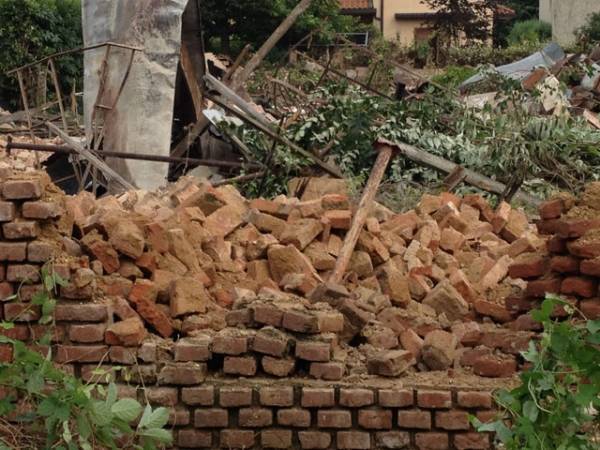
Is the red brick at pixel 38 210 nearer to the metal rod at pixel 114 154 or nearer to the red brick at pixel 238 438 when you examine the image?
the red brick at pixel 238 438

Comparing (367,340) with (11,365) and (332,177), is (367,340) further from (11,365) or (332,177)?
(332,177)

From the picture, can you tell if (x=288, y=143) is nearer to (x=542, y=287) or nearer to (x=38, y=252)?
(x=542, y=287)

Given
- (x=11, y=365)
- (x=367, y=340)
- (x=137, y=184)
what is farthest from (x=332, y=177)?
(x=11, y=365)

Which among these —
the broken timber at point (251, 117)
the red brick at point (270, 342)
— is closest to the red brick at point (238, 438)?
the red brick at point (270, 342)

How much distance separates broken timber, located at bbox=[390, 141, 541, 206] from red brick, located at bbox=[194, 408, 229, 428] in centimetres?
529

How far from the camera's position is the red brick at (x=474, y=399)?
561 centimetres

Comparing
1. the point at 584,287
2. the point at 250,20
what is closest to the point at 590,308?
the point at 584,287

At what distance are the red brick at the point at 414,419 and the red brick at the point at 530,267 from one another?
1.05 meters

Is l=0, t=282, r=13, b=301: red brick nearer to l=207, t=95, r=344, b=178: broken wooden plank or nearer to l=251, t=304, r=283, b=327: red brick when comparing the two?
l=251, t=304, r=283, b=327: red brick

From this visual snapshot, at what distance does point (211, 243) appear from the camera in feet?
22.3

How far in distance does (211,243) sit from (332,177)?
3517 millimetres

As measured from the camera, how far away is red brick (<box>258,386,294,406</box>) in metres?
5.60

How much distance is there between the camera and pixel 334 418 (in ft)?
18.5

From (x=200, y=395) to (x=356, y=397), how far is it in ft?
2.15
